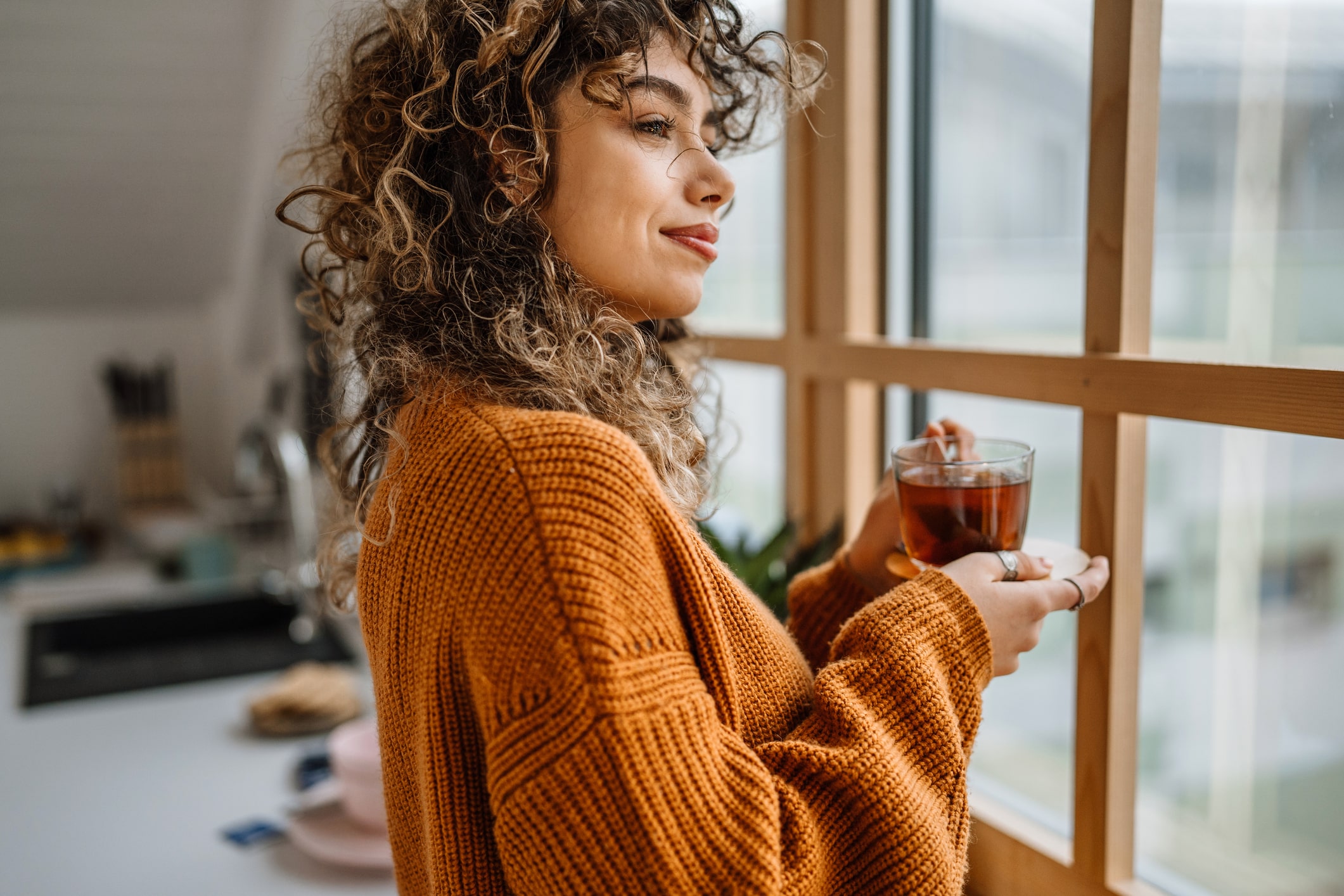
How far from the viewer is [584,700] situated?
0.62 meters

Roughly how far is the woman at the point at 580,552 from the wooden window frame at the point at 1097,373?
0.13 m

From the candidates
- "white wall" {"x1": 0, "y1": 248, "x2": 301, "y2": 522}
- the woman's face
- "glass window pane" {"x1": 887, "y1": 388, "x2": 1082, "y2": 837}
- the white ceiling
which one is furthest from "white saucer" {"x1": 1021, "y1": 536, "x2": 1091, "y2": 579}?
"white wall" {"x1": 0, "y1": 248, "x2": 301, "y2": 522}

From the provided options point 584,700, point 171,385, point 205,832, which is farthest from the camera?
point 171,385

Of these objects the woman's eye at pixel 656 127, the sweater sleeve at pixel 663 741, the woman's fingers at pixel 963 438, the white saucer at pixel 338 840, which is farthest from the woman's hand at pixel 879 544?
the white saucer at pixel 338 840

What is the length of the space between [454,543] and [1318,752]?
2.41 feet

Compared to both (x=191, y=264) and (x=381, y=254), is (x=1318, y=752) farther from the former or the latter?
(x=191, y=264)

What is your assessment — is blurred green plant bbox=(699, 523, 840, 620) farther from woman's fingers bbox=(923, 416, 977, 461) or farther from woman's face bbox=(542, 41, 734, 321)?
woman's face bbox=(542, 41, 734, 321)

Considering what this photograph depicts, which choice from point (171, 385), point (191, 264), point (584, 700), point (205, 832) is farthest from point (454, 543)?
point (171, 385)

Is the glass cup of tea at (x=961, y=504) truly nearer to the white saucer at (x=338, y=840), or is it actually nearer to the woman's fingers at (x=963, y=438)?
the woman's fingers at (x=963, y=438)

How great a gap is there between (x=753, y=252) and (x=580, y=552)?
1.14 metres

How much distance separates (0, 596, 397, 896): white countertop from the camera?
1.33 m

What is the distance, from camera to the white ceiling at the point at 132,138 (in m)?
2.24

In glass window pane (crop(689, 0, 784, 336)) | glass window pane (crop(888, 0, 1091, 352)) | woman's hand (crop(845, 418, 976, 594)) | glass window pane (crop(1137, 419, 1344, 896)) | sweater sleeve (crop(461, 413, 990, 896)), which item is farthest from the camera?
glass window pane (crop(689, 0, 784, 336))

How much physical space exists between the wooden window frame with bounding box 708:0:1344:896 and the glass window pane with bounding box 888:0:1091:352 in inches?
3.3
